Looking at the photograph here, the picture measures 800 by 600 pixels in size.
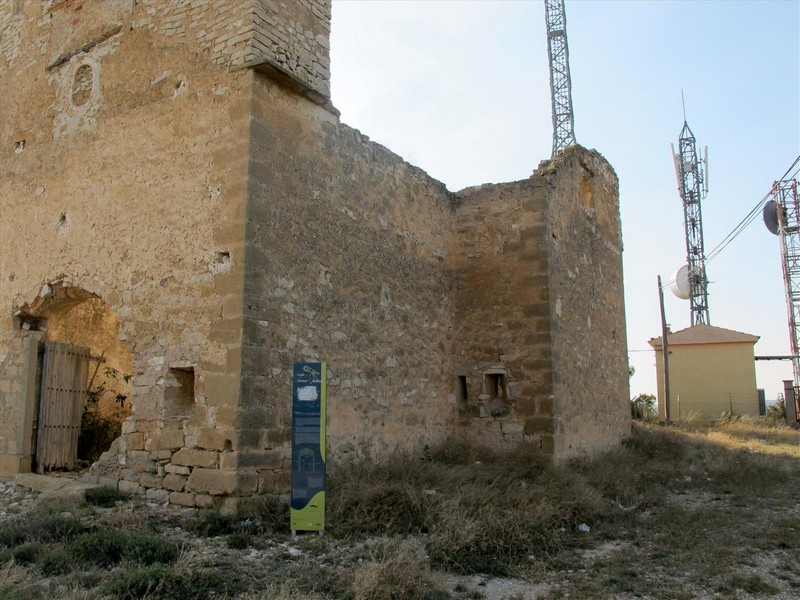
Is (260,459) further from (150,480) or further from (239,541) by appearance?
(150,480)

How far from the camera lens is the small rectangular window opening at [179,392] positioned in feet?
24.3

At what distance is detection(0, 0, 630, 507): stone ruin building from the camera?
723cm

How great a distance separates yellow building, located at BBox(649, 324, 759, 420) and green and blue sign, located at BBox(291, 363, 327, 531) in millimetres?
23411

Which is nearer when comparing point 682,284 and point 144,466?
point 144,466

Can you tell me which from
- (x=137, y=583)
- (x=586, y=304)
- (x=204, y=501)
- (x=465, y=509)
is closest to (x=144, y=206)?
(x=204, y=501)

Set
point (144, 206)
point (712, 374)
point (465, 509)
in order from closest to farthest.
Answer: point (465, 509), point (144, 206), point (712, 374)

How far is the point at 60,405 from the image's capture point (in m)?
8.88

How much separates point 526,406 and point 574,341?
169cm

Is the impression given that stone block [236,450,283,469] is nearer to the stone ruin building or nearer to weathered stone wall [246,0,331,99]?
the stone ruin building

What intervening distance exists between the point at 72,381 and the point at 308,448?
4327 mm

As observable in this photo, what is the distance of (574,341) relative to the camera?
11195 millimetres

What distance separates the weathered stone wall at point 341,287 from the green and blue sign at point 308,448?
660 mm

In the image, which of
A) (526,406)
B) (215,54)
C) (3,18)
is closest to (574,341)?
(526,406)

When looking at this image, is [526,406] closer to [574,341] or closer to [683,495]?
[574,341]
